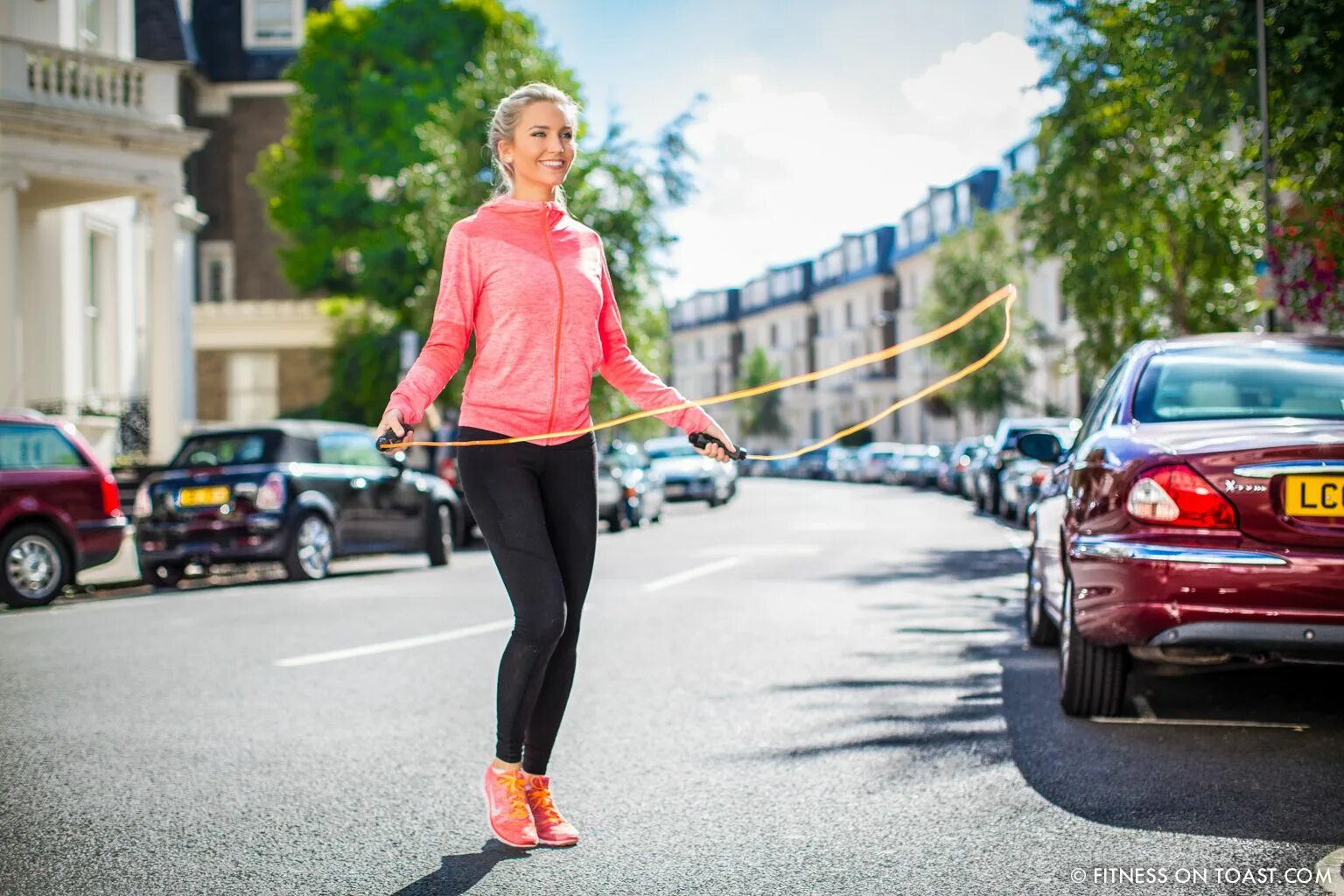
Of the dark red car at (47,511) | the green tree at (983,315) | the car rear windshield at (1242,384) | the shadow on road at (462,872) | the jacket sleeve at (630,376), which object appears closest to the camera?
the shadow on road at (462,872)

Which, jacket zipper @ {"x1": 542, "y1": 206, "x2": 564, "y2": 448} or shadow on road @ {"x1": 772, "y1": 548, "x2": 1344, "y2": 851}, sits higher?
jacket zipper @ {"x1": 542, "y1": 206, "x2": 564, "y2": 448}

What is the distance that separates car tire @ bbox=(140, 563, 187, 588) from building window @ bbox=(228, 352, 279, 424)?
28437 millimetres

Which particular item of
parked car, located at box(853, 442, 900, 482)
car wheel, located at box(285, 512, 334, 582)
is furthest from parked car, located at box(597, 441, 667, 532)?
parked car, located at box(853, 442, 900, 482)

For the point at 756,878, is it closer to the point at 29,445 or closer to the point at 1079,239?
the point at 29,445

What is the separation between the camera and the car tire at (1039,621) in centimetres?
885

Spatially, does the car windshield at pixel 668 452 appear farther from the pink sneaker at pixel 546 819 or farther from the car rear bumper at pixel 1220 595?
the pink sneaker at pixel 546 819

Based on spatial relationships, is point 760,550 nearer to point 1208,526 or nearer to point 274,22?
Result: point 1208,526

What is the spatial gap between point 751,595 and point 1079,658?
20.8 feet

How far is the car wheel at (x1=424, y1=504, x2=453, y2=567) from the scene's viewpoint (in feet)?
54.6

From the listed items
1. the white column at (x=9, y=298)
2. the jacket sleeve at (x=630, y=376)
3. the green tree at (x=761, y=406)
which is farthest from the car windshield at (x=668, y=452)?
the green tree at (x=761, y=406)

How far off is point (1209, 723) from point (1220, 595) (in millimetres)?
1016

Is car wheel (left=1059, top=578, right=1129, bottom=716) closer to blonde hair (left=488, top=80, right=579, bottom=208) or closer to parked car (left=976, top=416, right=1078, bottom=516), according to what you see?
blonde hair (left=488, top=80, right=579, bottom=208)

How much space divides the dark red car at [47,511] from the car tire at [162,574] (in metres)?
1.06

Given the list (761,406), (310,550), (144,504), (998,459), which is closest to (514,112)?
(310,550)
